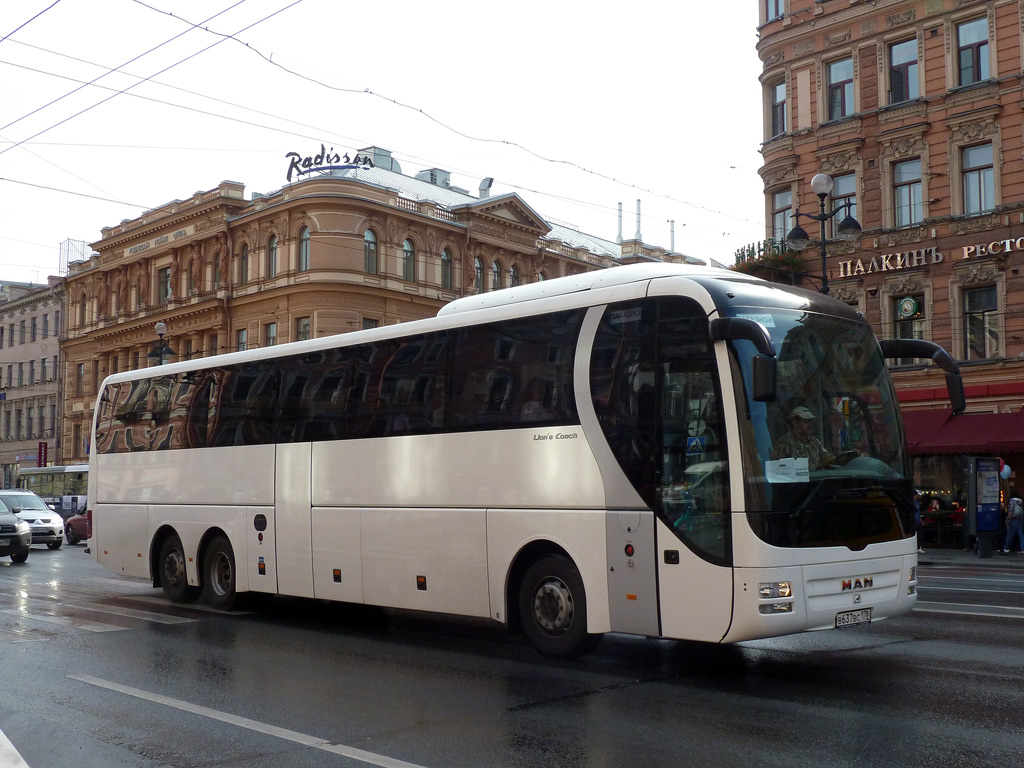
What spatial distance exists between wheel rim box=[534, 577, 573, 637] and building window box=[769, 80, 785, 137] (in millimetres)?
27460

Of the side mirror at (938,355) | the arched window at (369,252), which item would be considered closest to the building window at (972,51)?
the side mirror at (938,355)

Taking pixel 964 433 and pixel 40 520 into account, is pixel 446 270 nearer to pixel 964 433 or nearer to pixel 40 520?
pixel 40 520

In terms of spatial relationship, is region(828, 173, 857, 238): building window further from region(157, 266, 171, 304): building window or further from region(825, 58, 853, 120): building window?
region(157, 266, 171, 304): building window

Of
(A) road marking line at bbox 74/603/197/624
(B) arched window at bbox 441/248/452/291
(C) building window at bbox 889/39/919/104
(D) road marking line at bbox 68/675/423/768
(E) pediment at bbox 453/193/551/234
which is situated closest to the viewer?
(D) road marking line at bbox 68/675/423/768

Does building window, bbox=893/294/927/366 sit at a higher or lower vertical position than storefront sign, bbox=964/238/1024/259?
lower

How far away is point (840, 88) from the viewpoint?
32469 mm

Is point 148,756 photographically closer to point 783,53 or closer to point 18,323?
point 783,53

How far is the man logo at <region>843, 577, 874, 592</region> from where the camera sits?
8.54 metres

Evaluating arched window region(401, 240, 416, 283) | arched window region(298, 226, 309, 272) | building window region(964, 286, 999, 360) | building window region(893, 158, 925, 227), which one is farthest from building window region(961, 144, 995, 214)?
arched window region(298, 226, 309, 272)

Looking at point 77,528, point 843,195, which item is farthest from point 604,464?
point 77,528

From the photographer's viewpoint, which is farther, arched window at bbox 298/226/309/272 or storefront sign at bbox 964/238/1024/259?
arched window at bbox 298/226/309/272

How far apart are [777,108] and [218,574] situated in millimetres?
26302

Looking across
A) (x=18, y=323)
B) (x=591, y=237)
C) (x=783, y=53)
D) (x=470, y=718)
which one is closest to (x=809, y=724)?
(x=470, y=718)

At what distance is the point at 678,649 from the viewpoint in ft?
34.4
